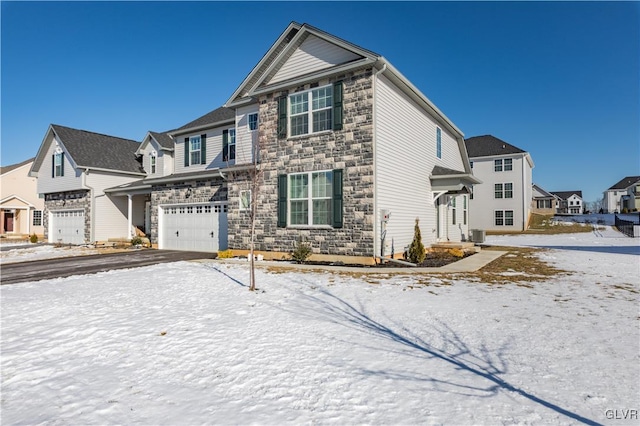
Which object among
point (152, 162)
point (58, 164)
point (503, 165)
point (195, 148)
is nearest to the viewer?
point (195, 148)

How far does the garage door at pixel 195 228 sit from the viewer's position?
17.0 meters

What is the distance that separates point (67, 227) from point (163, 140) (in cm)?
988

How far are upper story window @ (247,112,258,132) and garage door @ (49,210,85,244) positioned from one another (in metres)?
15.6

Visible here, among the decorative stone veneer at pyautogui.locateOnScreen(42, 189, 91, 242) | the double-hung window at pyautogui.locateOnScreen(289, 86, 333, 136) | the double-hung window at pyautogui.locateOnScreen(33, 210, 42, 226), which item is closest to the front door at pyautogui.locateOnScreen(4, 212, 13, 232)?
the double-hung window at pyautogui.locateOnScreen(33, 210, 42, 226)

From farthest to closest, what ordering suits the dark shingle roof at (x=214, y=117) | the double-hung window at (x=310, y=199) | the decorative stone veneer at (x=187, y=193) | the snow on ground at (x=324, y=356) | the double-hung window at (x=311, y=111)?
1. the dark shingle roof at (x=214, y=117)
2. the decorative stone veneer at (x=187, y=193)
3. the double-hung window at (x=311, y=111)
4. the double-hung window at (x=310, y=199)
5. the snow on ground at (x=324, y=356)

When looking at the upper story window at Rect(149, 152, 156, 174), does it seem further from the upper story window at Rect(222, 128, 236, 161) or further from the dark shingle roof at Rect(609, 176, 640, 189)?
the dark shingle roof at Rect(609, 176, 640, 189)

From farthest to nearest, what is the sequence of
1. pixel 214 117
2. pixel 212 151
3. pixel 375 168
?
pixel 214 117, pixel 212 151, pixel 375 168

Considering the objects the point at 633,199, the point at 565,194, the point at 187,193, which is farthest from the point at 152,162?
the point at 565,194

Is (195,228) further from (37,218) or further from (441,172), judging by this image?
(37,218)

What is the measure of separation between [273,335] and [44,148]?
27972 mm

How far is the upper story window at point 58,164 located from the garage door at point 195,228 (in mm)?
10357

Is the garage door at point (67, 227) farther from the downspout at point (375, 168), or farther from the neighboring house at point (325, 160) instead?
the downspout at point (375, 168)

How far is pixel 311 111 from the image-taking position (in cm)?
1281

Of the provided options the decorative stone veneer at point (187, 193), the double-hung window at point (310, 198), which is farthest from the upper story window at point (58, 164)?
the double-hung window at point (310, 198)
